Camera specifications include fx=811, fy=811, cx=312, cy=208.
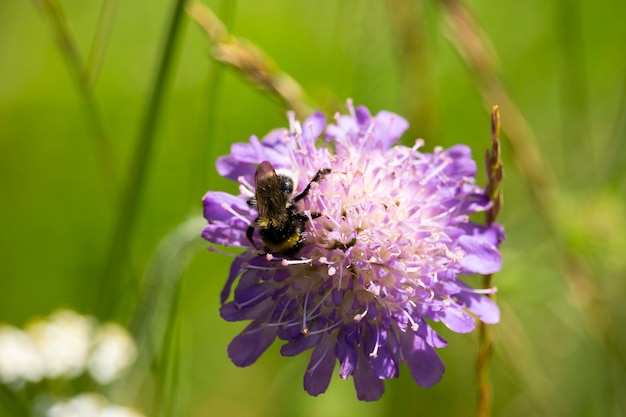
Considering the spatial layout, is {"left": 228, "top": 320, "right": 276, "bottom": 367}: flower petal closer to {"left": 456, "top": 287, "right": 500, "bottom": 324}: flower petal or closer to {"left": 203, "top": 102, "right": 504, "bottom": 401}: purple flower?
{"left": 203, "top": 102, "right": 504, "bottom": 401}: purple flower

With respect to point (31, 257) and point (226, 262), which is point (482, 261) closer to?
point (226, 262)

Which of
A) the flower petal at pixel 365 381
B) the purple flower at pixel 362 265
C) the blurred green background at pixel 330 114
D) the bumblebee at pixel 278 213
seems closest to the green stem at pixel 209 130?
the blurred green background at pixel 330 114

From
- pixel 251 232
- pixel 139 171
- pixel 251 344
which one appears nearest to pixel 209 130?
pixel 139 171

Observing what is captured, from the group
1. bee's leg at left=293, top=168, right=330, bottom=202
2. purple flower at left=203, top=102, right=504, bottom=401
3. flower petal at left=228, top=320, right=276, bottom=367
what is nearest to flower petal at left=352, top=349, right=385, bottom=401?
purple flower at left=203, top=102, right=504, bottom=401

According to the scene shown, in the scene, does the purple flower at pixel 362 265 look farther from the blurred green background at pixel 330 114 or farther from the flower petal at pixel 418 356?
the blurred green background at pixel 330 114

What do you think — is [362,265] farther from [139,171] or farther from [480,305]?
[139,171]

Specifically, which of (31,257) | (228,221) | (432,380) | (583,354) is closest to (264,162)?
(228,221)
